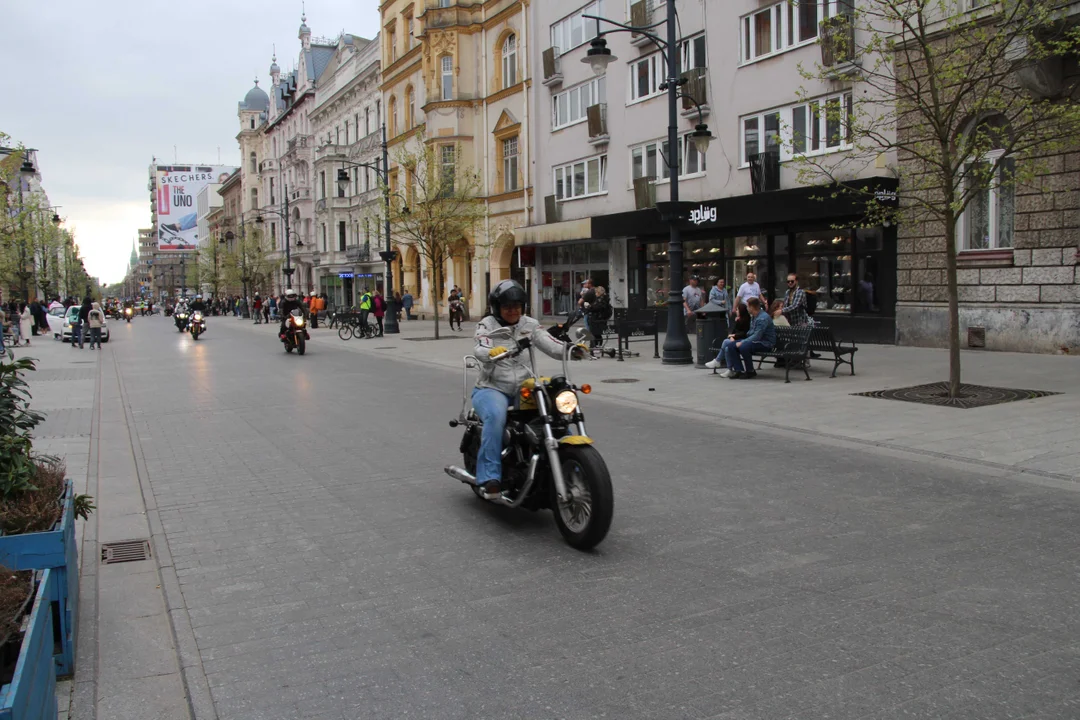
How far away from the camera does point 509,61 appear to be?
36781 millimetres

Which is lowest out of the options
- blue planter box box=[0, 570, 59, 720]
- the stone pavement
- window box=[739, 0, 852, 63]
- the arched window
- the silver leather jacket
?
the stone pavement

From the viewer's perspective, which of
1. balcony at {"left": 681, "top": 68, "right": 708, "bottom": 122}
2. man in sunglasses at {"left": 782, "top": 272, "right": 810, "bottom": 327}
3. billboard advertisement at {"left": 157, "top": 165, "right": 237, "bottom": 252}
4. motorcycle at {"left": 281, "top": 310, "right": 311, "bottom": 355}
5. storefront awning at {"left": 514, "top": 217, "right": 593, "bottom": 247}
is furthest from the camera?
billboard advertisement at {"left": 157, "top": 165, "right": 237, "bottom": 252}

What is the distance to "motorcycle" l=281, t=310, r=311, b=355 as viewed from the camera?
2202 centimetres

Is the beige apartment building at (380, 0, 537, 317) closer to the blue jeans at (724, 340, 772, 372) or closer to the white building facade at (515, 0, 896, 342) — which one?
the white building facade at (515, 0, 896, 342)

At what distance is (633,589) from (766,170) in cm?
1984

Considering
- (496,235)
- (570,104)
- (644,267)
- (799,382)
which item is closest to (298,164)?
(496,235)

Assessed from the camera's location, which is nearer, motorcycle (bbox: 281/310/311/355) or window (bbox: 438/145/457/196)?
motorcycle (bbox: 281/310/311/355)

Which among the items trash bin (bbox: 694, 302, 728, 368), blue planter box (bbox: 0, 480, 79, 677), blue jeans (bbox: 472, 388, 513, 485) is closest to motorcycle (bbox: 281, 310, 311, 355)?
trash bin (bbox: 694, 302, 728, 368)

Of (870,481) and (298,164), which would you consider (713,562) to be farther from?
(298,164)

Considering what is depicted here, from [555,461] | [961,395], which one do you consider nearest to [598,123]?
[961,395]

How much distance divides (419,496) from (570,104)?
89.3ft

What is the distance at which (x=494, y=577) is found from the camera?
16.0 ft

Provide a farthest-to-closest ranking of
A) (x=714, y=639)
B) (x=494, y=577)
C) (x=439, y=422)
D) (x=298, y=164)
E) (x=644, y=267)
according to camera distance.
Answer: (x=298, y=164) → (x=644, y=267) → (x=439, y=422) → (x=494, y=577) → (x=714, y=639)

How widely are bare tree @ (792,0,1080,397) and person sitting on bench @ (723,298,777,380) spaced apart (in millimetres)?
2252
